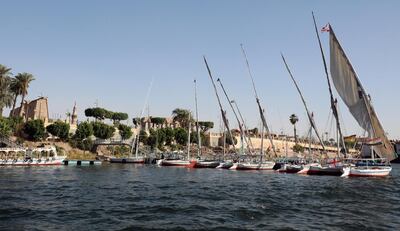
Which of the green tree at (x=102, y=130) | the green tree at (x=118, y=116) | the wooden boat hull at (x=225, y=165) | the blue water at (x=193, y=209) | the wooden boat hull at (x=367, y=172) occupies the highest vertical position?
the green tree at (x=118, y=116)

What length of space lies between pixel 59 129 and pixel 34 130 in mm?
6871

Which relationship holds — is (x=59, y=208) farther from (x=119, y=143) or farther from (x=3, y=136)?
(x=119, y=143)

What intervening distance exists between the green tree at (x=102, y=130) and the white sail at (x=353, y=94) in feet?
262

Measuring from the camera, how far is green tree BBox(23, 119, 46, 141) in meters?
101

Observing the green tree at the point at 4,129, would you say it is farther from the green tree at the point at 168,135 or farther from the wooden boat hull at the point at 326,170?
the wooden boat hull at the point at 326,170

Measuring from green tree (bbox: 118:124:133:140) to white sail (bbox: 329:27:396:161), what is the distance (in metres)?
84.0

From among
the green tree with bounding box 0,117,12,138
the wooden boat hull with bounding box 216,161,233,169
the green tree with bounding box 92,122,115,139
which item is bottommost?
the wooden boat hull with bounding box 216,161,233,169

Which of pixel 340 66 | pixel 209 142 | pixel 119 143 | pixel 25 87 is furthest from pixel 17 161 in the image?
pixel 209 142

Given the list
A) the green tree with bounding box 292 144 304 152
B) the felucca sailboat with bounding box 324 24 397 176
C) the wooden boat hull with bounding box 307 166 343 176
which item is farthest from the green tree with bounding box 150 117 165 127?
the felucca sailboat with bounding box 324 24 397 176

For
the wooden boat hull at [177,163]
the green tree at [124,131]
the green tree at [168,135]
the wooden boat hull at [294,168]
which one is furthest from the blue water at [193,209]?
the green tree at [168,135]

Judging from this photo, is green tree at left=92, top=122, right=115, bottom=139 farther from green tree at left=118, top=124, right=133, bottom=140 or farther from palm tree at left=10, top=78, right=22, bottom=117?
palm tree at left=10, top=78, right=22, bottom=117

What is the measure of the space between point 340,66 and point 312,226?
33470 mm

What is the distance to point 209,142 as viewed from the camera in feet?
540

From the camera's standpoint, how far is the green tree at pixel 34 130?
101062 mm
